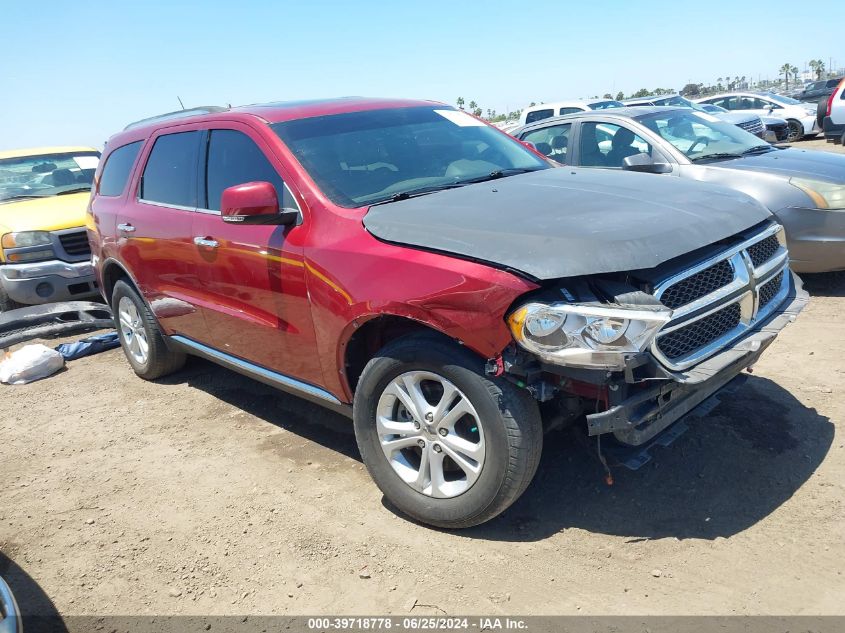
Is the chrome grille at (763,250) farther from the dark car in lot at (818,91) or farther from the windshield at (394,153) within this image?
the dark car in lot at (818,91)

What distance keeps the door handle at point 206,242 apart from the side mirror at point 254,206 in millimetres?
580

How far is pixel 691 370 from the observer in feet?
8.94

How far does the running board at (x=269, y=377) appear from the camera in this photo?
11.7 ft

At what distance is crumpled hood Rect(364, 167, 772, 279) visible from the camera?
8.64ft

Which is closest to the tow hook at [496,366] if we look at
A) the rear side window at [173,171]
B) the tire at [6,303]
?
the rear side window at [173,171]

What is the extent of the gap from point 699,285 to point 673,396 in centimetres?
48

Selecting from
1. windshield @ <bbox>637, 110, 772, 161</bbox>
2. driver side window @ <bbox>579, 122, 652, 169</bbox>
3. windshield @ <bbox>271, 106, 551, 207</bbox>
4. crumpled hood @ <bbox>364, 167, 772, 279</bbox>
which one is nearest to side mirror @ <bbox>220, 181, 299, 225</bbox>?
windshield @ <bbox>271, 106, 551, 207</bbox>

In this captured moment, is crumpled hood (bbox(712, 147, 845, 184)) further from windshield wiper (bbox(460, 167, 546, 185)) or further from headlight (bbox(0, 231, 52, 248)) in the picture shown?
headlight (bbox(0, 231, 52, 248))

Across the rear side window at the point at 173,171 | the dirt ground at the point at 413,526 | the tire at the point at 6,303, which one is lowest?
the dirt ground at the point at 413,526

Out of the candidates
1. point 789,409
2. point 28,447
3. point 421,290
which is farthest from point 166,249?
point 789,409

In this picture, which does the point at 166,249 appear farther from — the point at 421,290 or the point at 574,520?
the point at 574,520

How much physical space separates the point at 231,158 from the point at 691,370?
9.20ft

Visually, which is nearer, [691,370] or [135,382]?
[691,370]

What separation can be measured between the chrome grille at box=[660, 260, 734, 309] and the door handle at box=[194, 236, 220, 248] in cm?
254
